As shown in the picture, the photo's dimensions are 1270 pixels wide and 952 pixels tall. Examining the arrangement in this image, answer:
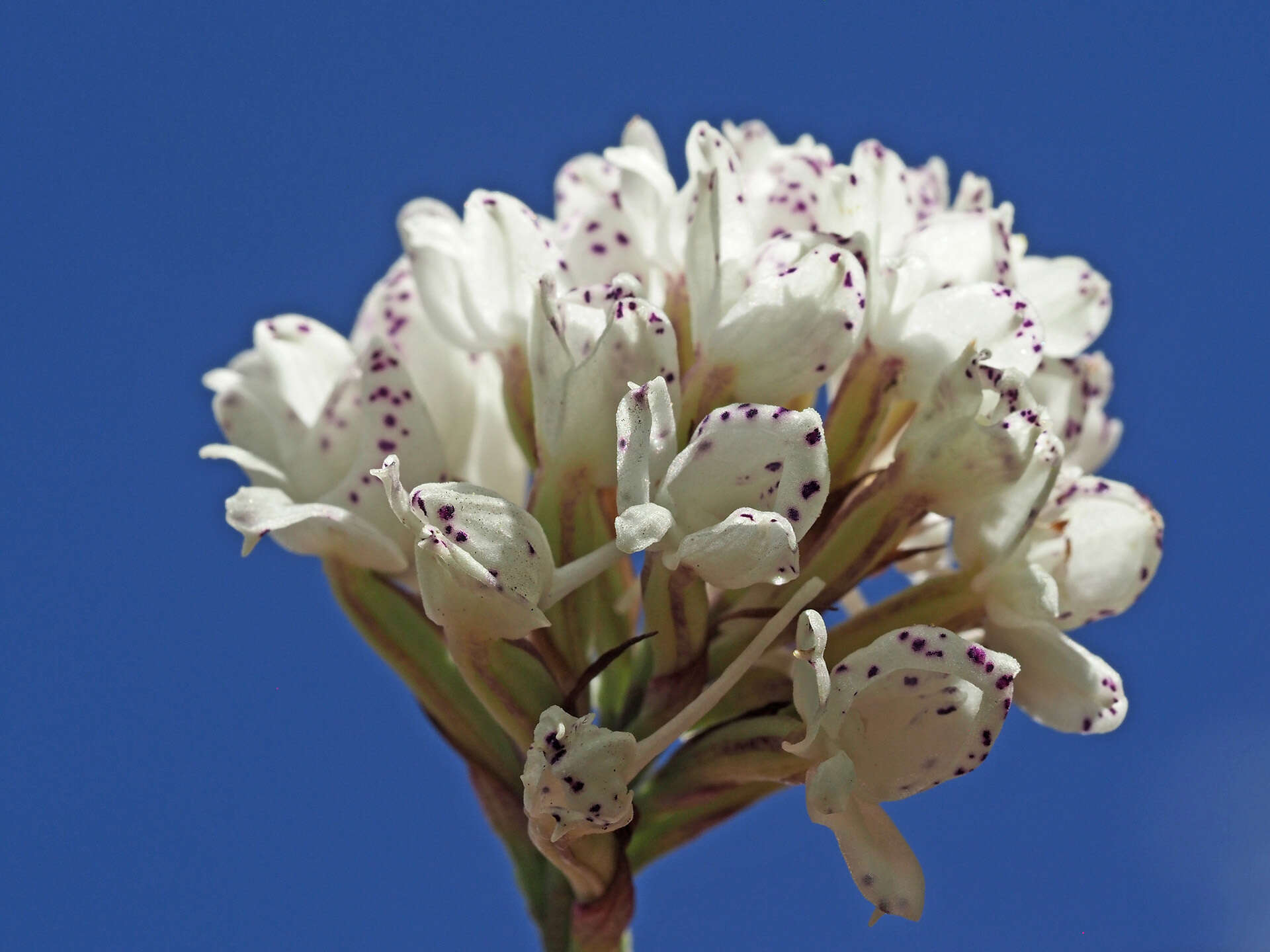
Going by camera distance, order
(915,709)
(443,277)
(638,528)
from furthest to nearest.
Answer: (443,277) → (915,709) → (638,528)

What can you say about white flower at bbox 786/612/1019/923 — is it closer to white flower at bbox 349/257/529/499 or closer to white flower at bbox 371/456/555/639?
white flower at bbox 371/456/555/639

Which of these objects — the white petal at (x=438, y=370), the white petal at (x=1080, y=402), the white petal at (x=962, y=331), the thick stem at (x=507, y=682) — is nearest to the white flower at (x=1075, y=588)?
the white petal at (x=1080, y=402)

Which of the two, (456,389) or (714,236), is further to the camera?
(456,389)

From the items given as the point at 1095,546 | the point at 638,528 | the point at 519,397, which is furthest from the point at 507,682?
the point at 1095,546

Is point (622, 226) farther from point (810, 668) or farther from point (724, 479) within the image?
point (810, 668)

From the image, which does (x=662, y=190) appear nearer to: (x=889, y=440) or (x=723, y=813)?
(x=889, y=440)
